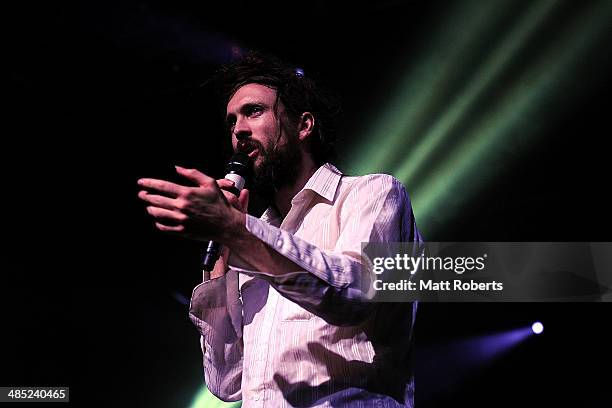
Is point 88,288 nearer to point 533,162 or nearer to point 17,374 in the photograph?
point 17,374

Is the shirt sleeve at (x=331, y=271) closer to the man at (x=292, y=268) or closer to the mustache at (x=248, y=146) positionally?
the man at (x=292, y=268)

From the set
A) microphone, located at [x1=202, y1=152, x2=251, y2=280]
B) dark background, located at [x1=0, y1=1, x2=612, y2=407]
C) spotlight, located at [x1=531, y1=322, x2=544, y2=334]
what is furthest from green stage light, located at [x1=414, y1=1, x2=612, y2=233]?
microphone, located at [x1=202, y1=152, x2=251, y2=280]

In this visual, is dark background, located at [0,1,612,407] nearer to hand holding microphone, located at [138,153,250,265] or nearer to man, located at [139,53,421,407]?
man, located at [139,53,421,407]

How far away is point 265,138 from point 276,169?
0.11 metres

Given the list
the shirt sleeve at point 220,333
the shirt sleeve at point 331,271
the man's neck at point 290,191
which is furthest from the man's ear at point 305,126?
the shirt sleeve at point 331,271

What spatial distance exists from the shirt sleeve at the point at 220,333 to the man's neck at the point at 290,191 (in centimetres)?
34

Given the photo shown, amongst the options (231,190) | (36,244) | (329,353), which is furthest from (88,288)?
(329,353)

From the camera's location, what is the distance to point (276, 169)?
177 centimetres

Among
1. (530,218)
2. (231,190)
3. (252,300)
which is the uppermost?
(530,218)

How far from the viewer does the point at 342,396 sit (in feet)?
3.98

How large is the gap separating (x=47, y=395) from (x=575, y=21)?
3368 millimetres

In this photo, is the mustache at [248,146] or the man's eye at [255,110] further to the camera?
the man's eye at [255,110]

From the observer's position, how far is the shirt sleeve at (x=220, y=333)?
1600mm

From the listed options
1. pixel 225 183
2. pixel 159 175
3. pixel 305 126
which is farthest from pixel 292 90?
pixel 159 175
